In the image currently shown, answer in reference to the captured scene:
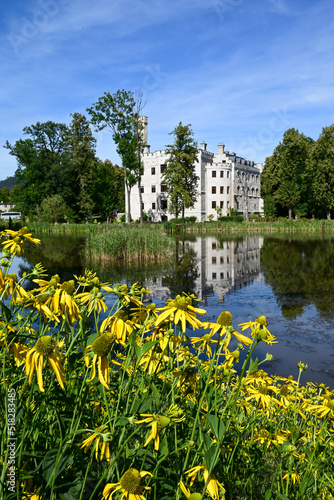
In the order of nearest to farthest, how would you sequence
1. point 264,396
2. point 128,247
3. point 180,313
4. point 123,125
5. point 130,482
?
point 130,482
point 180,313
point 264,396
point 128,247
point 123,125

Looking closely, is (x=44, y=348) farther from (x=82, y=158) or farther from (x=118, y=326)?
(x=82, y=158)

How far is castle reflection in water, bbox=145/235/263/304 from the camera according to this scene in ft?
45.0

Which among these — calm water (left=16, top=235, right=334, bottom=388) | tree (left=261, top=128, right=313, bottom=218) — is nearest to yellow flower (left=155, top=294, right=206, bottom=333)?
calm water (left=16, top=235, right=334, bottom=388)

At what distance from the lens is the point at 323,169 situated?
56.5 metres

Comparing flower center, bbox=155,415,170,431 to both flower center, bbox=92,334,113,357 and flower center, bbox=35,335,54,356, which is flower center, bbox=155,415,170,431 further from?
flower center, bbox=35,335,54,356

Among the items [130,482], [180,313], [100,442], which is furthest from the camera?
[180,313]

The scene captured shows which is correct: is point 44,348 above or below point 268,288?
above

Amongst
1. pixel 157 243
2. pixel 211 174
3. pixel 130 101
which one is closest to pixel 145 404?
pixel 157 243

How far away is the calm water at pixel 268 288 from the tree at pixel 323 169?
34.1 meters

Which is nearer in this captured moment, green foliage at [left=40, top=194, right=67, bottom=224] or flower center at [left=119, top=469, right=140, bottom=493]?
flower center at [left=119, top=469, right=140, bottom=493]

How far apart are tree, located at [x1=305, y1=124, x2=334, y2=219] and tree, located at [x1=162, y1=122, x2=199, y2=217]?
18048mm

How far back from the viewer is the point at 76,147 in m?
56.2

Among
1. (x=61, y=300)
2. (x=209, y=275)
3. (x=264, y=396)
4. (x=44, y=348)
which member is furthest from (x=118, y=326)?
(x=209, y=275)

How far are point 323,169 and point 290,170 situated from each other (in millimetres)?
6189
